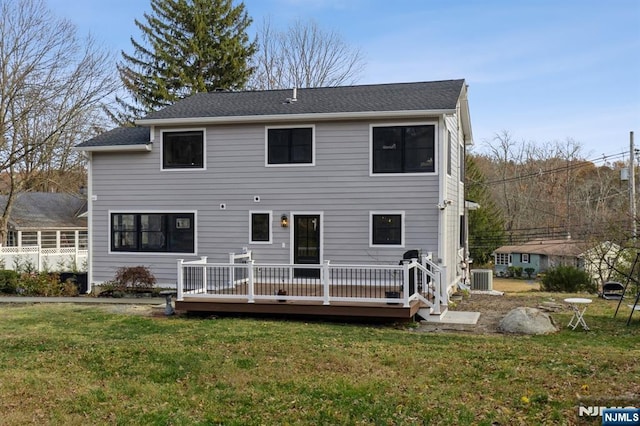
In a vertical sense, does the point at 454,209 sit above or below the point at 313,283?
above

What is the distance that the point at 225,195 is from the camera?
1551cm

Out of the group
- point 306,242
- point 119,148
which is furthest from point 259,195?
point 119,148

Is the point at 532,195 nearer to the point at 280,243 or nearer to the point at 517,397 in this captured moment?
the point at 280,243

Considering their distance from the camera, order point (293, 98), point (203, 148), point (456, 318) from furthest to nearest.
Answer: point (293, 98)
point (203, 148)
point (456, 318)

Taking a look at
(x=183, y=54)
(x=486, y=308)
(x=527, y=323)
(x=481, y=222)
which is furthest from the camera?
(x=481, y=222)

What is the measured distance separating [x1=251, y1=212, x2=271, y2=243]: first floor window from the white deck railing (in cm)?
67

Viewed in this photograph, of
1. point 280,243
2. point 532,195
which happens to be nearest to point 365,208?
point 280,243

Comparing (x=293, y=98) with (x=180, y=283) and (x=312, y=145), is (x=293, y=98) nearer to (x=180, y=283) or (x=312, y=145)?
(x=312, y=145)

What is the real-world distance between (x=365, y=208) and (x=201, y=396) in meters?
8.68

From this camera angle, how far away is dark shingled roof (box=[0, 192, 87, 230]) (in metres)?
26.6

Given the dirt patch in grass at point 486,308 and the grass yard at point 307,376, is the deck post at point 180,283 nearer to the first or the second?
the grass yard at point 307,376

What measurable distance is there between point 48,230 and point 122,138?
40.5 feet

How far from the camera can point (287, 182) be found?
1507 centimetres

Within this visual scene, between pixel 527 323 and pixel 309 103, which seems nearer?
pixel 527 323
